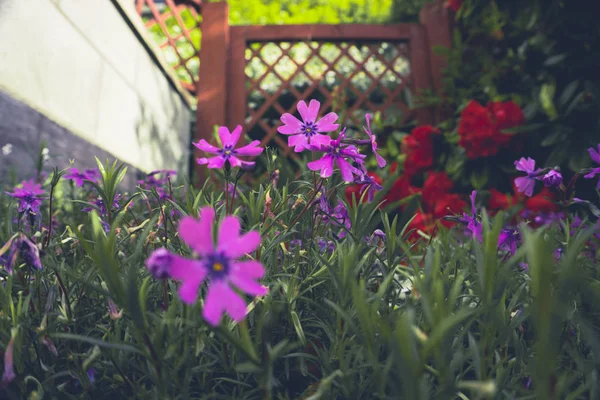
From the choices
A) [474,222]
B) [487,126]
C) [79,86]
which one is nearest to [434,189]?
[487,126]

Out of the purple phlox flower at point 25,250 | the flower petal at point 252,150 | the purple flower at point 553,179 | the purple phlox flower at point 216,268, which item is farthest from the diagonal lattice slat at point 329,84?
the purple phlox flower at point 216,268

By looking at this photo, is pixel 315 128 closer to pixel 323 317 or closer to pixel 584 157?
pixel 323 317

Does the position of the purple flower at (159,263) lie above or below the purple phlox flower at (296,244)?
above

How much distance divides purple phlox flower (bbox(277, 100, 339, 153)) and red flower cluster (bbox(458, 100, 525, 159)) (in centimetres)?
198

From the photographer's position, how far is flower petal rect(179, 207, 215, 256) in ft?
1.44

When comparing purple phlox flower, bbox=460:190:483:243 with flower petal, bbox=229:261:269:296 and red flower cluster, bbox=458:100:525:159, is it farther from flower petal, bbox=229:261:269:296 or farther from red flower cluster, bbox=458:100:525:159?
red flower cluster, bbox=458:100:525:159

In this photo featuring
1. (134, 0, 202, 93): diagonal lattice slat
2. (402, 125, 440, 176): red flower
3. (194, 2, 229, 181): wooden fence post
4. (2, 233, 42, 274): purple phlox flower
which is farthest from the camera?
(134, 0, 202, 93): diagonal lattice slat

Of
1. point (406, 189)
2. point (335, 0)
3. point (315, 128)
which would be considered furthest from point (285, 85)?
point (335, 0)

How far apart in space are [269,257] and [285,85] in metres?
3.04

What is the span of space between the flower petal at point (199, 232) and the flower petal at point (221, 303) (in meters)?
0.04

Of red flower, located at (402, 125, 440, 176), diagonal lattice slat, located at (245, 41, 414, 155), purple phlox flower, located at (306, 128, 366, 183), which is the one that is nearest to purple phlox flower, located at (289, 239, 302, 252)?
purple phlox flower, located at (306, 128, 366, 183)

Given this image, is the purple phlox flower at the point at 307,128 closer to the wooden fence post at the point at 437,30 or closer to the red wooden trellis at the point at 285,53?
the red wooden trellis at the point at 285,53

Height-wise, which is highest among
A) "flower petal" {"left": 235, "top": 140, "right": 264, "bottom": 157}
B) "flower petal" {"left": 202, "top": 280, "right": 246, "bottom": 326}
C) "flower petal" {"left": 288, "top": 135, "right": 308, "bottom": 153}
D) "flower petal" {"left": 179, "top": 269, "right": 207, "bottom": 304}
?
"flower petal" {"left": 288, "top": 135, "right": 308, "bottom": 153}

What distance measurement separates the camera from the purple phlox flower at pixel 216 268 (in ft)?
1.44
